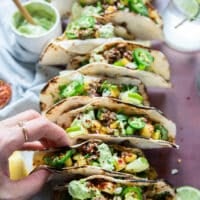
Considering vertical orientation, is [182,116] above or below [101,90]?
below

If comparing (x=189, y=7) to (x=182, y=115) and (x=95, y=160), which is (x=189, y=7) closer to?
(x=182, y=115)

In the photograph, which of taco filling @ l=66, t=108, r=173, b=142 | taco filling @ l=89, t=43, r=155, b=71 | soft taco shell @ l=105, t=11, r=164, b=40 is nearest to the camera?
taco filling @ l=66, t=108, r=173, b=142

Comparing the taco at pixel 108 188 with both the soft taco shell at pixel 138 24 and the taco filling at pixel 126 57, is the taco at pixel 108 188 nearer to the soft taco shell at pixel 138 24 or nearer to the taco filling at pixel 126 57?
the taco filling at pixel 126 57

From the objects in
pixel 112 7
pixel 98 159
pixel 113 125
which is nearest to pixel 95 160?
pixel 98 159

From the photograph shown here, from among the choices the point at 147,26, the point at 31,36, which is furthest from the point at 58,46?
the point at 147,26

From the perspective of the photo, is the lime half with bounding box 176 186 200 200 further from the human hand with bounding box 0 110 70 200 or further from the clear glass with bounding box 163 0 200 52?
the clear glass with bounding box 163 0 200 52

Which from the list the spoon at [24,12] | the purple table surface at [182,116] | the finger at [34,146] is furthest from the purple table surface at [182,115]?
the spoon at [24,12]

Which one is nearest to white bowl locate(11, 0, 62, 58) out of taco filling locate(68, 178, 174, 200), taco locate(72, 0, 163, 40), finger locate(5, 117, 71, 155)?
taco locate(72, 0, 163, 40)
